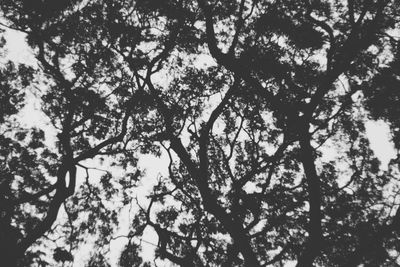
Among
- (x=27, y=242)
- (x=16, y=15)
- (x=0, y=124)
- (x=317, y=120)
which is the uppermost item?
(x=16, y=15)

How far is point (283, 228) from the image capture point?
11219 mm

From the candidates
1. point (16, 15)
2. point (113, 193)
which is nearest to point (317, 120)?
point (113, 193)

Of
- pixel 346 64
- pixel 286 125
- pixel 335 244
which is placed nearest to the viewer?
pixel 346 64

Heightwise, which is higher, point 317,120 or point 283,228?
point 317,120

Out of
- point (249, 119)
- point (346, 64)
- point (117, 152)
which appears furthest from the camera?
point (117, 152)

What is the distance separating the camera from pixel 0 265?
330 inches

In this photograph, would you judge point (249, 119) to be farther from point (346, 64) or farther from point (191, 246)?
point (191, 246)

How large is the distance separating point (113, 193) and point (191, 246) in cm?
401

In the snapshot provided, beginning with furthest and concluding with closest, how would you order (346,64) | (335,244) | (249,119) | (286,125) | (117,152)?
(117,152)
(249,119)
(286,125)
(335,244)
(346,64)

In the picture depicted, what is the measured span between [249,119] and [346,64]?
3.73 meters

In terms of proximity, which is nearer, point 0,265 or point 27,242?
point 0,265

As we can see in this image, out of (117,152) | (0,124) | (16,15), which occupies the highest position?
(16,15)

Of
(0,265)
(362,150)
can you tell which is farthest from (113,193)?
(362,150)

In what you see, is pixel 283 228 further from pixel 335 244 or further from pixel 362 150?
pixel 362 150
